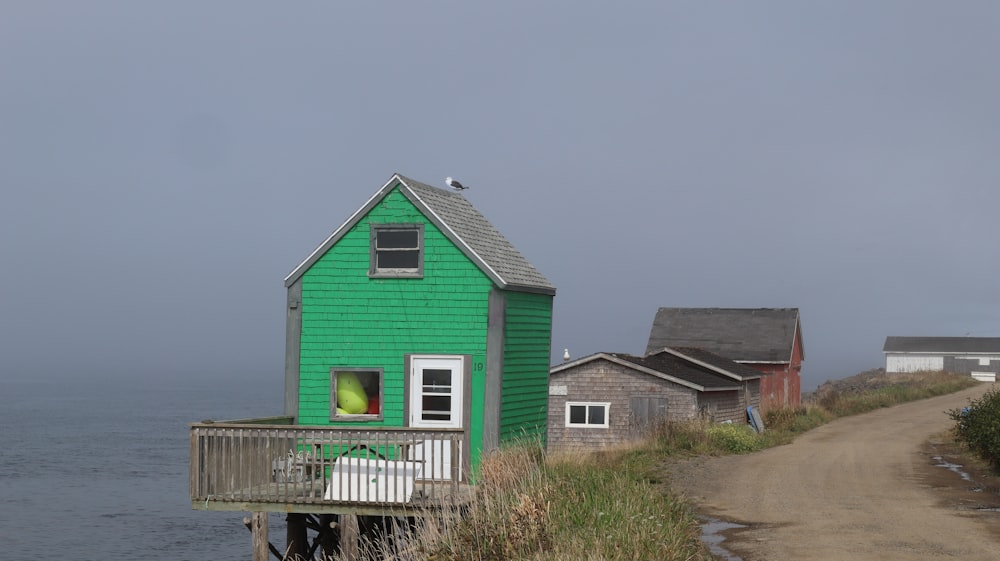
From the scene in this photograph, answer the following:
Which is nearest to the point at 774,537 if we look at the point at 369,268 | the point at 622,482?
the point at 622,482

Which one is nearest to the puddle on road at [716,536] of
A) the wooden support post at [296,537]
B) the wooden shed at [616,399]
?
the wooden support post at [296,537]

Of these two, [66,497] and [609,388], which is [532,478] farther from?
[66,497]

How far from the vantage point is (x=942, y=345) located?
11262cm

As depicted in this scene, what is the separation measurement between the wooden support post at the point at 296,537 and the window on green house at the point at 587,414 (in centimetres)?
1888

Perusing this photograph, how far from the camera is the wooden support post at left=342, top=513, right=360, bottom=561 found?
66.9 ft

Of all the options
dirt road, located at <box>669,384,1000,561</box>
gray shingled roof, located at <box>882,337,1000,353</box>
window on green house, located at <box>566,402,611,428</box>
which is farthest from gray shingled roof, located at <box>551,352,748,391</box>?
gray shingled roof, located at <box>882,337,1000,353</box>

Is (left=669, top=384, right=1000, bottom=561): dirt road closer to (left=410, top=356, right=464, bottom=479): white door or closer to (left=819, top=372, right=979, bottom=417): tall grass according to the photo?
(left=410, top=356, right=464, bottom=479): white door

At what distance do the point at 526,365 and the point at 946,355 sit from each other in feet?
311

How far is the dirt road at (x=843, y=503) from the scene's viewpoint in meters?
17.7

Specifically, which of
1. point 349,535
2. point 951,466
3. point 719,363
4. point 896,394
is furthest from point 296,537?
point 896,394

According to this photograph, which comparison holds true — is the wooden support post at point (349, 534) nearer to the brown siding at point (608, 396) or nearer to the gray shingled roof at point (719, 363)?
the brown siding at point (608, 396)

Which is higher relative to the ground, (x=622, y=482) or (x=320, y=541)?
(x=622, y=482)

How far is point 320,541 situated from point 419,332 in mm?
5321

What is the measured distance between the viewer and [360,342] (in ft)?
79.1
